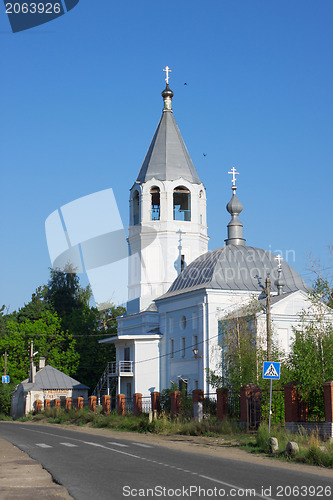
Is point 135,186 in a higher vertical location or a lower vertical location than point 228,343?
higher

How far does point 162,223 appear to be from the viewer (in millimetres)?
50438

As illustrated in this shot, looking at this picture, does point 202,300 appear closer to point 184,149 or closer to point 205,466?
point 184,149

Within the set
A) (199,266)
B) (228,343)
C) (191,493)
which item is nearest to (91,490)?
(191,493)

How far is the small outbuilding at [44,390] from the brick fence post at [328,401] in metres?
36.2

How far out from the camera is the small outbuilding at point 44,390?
5462 cm

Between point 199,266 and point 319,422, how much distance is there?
85.4 ft

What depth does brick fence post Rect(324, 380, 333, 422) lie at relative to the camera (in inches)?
813

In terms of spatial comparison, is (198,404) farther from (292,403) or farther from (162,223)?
(162,223)

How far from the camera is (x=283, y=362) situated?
27.2m

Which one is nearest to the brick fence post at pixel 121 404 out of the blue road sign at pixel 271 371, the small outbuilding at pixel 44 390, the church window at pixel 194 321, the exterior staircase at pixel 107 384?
the church window at pixel 194 321

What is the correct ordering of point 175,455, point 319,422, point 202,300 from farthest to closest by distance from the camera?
point 202,300 → point 319,422 → point 175,455

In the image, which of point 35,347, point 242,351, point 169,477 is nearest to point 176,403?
point 242,351

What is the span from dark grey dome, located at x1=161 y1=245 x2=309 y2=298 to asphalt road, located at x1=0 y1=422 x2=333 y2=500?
89.1 ft

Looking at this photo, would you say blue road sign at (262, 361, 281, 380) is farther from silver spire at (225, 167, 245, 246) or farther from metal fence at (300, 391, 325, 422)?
silver spire at (225, 167, 245, 246)
